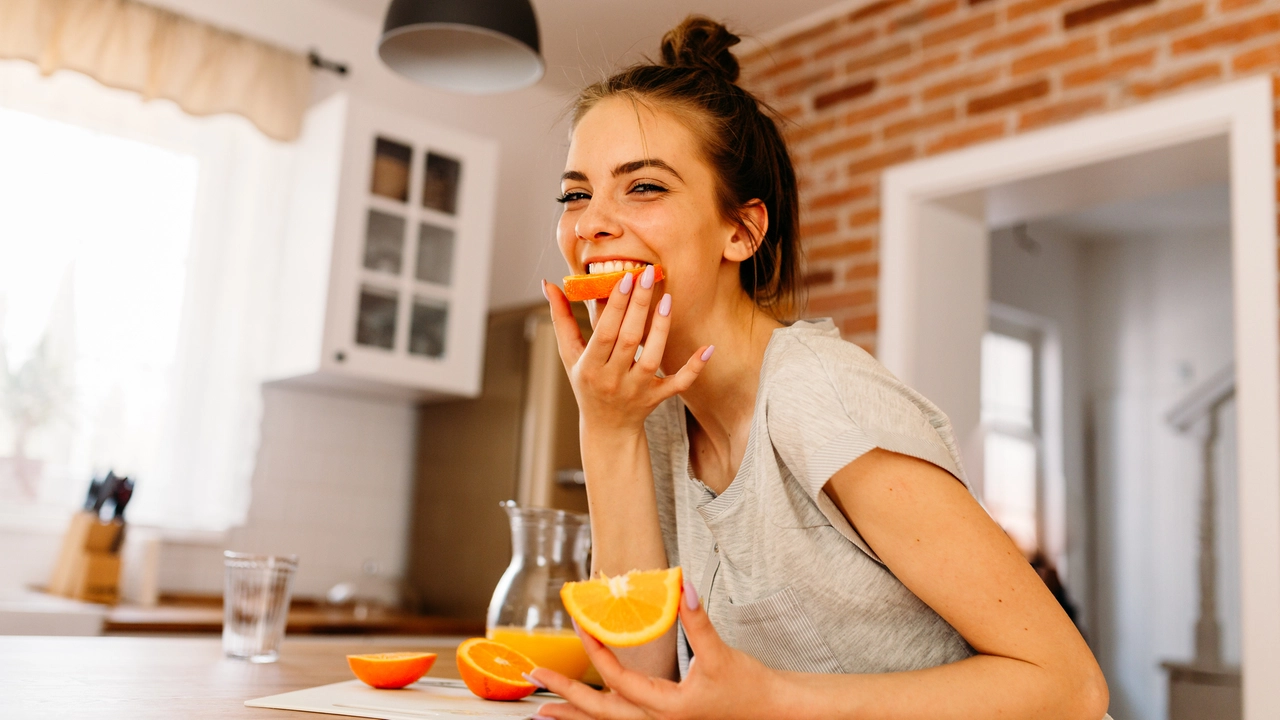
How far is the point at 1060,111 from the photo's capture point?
308cm

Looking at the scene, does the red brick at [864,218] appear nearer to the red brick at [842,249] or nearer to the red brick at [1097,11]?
the red brick at [842,249]

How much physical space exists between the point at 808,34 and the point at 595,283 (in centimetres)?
293

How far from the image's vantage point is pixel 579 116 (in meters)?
1.45

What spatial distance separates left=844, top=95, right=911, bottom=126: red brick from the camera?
352 centimetres

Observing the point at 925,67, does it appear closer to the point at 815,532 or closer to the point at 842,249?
the point at 842,249

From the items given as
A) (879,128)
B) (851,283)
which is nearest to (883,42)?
(879,128)

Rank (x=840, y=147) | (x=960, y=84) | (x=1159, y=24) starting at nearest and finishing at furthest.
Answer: (x=1159, y=24) → (x=960, y=84) → (x=840, y=147)

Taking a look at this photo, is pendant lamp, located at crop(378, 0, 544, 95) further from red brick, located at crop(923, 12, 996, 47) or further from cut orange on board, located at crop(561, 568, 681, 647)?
red brick, located at crop(923, 12, 996, 47)

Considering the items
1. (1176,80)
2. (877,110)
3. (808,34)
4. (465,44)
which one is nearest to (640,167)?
(465,44)

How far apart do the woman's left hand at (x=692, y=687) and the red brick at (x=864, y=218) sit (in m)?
2.84

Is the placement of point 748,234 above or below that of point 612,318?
above

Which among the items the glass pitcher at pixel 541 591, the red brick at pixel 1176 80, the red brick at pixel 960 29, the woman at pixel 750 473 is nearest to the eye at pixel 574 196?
the woman at pixel 750 473

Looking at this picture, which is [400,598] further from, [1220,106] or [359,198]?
[1220,106]

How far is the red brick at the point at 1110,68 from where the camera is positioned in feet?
9.57
